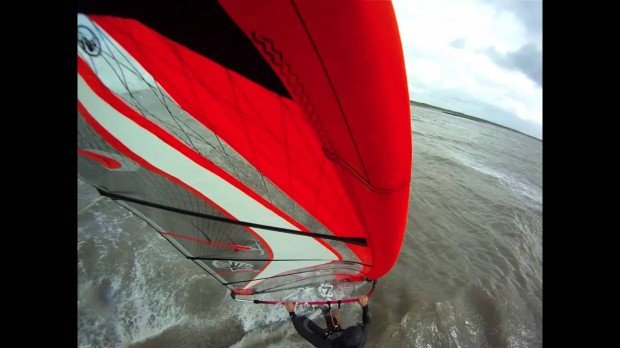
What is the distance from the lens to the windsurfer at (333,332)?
195 cm

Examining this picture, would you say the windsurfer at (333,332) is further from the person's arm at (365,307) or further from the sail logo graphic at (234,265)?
the sail logo graphic at (234,265)

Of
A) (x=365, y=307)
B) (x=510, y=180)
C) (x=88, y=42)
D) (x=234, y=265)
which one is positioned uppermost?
(x=88, y=42)

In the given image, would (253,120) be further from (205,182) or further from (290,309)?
(290,309)

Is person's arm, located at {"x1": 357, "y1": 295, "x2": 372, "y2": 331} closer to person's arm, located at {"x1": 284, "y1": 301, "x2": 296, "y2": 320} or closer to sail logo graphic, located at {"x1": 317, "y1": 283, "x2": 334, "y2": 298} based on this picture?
sail logo graphic, located at {"x1": 317, "y1": 283, "x2": 334, "y2": 298}

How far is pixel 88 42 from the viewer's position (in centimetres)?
72

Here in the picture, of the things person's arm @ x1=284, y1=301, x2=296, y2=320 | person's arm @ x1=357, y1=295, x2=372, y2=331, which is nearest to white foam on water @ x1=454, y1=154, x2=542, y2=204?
person's arm @ x1=357, y1=295, x2=372, y2=331

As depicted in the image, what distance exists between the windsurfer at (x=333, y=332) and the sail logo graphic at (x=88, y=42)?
1.84 m

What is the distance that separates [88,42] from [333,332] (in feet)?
6.85

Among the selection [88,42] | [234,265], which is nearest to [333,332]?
[234,265]

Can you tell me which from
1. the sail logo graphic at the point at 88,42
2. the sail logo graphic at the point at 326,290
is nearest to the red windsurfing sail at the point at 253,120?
the sail logo graphic at the point at 88,42

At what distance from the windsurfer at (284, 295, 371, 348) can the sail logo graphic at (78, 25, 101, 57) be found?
1840 millimetres

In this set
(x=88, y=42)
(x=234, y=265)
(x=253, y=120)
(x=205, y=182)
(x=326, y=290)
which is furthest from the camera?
(x=326, y=290)

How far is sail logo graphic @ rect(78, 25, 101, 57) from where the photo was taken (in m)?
0.71
